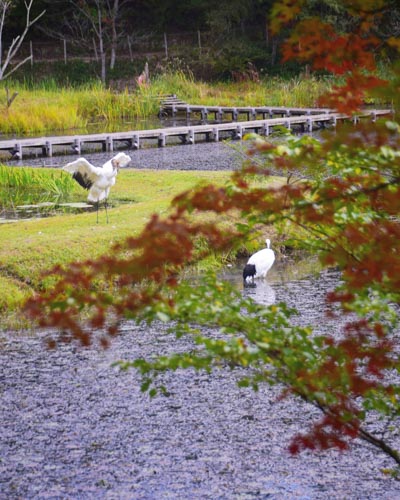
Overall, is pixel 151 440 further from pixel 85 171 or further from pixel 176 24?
pixel 176 24

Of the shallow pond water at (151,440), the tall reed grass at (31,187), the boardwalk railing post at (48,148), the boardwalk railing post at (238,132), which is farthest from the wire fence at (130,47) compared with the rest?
the shallow pond water at (151,440)

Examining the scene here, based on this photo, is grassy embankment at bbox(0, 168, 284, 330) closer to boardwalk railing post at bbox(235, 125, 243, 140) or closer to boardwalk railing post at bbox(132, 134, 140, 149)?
boardwalk railing post at bbox(132, 134, 140, 149)

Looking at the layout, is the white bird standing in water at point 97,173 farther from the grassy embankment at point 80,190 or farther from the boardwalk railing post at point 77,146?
the boardwalk railing post at point 77,146

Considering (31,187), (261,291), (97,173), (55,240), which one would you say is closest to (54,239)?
(55,240)

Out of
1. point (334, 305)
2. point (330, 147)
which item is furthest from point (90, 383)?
point (330, 147)

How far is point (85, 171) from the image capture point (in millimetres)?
12438

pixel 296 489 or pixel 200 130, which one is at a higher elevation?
pixel 296 489

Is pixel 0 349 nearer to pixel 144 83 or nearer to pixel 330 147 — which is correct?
pixel 330 147

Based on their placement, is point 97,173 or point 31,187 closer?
point 97,173

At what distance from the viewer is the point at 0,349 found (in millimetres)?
8484

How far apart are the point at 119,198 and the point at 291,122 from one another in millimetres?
12391

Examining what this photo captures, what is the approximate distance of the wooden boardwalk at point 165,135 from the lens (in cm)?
2178

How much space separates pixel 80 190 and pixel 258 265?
225 inches

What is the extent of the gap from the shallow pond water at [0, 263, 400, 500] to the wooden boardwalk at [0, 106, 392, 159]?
13715 millimetres
